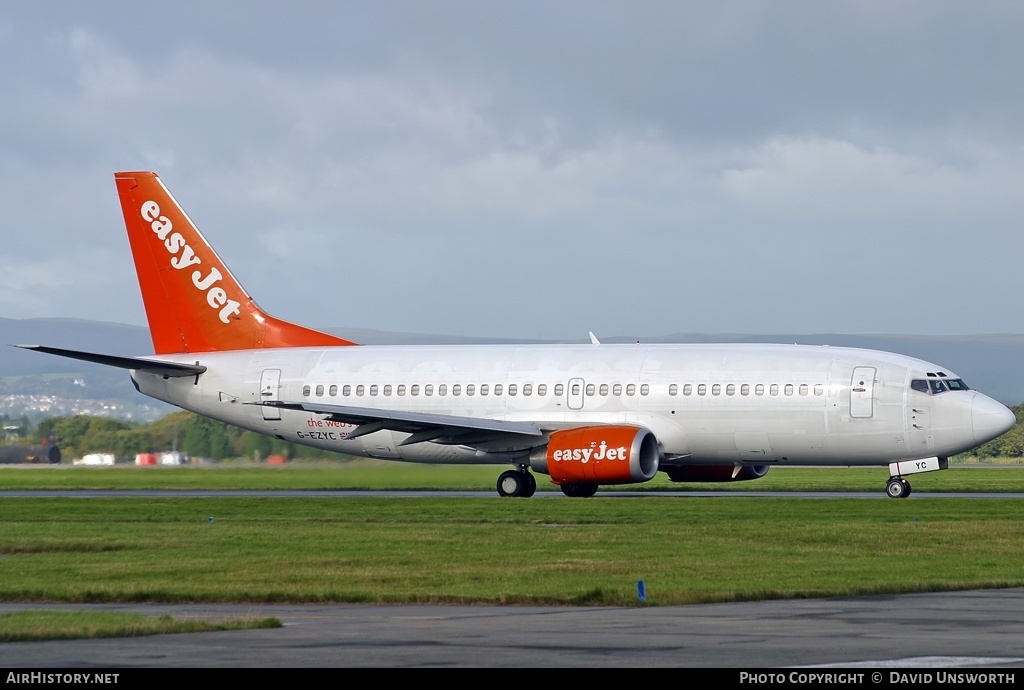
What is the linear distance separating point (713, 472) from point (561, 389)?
17.0 ft

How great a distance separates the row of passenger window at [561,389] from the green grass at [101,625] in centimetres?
2762

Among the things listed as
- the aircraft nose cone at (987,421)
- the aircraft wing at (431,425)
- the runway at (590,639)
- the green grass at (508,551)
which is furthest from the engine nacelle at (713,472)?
the runway at (590,639)

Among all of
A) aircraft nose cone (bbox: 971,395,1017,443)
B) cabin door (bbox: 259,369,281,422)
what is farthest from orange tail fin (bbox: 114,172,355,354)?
aircraft nose cone (bbox: 971,395,1017,443)

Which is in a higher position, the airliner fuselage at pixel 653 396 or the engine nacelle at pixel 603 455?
the airliner fuselage at pixel 653 396

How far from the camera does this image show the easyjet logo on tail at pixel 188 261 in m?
50.8

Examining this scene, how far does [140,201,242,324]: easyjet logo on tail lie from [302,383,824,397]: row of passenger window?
4331mm

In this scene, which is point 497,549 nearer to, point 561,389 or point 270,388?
point 561,389

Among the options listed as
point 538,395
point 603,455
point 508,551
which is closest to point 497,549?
point 508,551

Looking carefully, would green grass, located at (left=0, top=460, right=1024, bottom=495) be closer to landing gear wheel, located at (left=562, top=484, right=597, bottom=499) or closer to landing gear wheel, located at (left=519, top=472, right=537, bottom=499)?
landing gear wheel, located at (left=519, top=472, right=537, bottom=499)

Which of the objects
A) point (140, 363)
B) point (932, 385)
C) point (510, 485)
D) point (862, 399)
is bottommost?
point (510, 485)

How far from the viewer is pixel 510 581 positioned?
21.1 metres

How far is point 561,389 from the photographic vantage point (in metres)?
45.0

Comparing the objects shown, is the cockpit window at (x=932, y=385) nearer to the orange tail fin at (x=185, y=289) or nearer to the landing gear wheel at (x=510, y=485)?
the landing gear wheel at (x=510, y=485)
